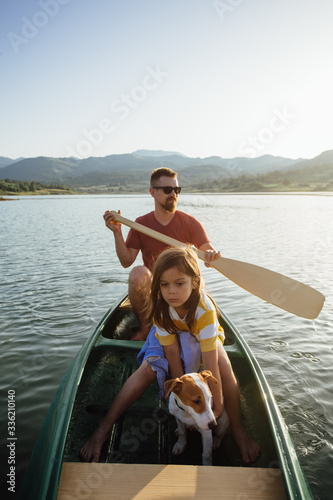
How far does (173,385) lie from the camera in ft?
7.90

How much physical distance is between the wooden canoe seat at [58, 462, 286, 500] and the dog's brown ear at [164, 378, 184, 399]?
1.65 ft

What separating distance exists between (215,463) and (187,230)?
109 inches

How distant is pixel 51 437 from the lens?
251cm

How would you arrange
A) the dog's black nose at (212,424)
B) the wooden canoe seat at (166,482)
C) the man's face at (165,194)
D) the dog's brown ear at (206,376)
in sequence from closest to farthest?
the wooden canoe seat at (166,482)
the dog's black nose at (212,424)
the dog's brown ear at (206,376)
the man's face at (165,194)

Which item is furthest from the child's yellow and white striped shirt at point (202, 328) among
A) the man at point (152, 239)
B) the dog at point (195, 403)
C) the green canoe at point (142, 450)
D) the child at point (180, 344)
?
the man at point (152, 239)

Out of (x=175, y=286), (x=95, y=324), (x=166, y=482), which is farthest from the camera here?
(x=95, y=324)

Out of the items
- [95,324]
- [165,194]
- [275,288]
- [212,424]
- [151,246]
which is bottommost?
[95,324]

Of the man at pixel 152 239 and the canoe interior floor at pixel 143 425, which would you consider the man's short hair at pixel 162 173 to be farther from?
the canoe interior floor at pixel 143 425

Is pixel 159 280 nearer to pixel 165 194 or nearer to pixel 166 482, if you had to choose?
pixel 166 482

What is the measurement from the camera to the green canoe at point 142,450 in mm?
2211

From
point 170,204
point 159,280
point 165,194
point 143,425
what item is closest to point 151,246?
point 170,204

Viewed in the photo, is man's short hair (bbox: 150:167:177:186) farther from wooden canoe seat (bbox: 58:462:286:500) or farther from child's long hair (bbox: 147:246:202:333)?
wooden canoe seat (bbox: 58:462:286:500)

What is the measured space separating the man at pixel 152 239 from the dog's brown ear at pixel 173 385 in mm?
1803

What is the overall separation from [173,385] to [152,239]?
2.44 meters
